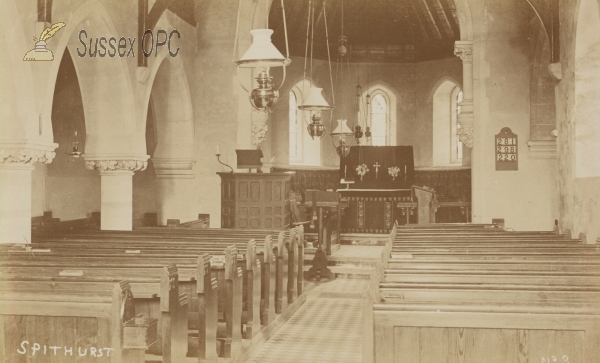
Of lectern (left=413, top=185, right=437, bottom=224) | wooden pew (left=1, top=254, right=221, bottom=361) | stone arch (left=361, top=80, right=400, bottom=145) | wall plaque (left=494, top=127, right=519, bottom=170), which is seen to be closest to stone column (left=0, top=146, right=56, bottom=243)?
wooden pew (left=1, top=254, right=221, bottom=361)

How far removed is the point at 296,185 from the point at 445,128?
4.22 meters

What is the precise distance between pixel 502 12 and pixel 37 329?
10507mm

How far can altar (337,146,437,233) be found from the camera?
43.3ft

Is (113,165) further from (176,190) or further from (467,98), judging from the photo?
(467,98)

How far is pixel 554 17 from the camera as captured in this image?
31.1ft

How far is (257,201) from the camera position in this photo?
1174 cm

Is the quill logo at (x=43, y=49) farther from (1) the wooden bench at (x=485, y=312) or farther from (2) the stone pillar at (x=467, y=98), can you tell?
(2) the stone pillar at (x=467, y=98)

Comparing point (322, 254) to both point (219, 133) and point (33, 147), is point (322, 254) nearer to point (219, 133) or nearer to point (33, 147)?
point (219, 133)

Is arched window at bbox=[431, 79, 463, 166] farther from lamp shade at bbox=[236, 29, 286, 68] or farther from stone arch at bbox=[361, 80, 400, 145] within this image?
lamp shade at bbox=[236, 29, 286, 68]

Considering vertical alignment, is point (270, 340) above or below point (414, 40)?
below

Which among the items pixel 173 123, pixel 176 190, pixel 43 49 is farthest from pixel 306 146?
pixel 43 49

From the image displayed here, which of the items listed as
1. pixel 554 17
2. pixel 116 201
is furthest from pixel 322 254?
pixel 554 17

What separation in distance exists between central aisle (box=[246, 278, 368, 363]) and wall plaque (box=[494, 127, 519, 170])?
156 inches

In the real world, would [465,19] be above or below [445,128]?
above
